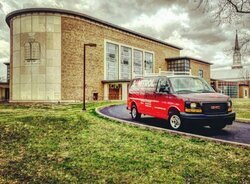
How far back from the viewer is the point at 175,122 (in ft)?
33.8

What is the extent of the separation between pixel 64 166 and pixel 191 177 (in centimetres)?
266

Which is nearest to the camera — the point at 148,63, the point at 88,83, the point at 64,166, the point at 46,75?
the point at 64,166

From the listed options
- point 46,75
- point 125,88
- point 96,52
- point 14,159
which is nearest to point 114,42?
point 96,52

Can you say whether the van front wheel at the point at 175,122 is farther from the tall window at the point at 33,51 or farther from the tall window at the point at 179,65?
the tall window at the point at 179,65

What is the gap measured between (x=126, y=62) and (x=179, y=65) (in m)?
14.6

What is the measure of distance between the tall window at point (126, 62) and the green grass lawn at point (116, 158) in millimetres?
38207

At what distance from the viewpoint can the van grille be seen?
31.4ft

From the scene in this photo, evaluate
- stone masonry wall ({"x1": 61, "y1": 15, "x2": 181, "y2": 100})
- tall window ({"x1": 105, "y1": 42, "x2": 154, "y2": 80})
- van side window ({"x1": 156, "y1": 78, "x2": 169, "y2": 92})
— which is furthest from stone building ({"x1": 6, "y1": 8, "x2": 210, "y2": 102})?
van side window ({"x1": 156, "y1": 78, "x2": 169, "y2": 92})

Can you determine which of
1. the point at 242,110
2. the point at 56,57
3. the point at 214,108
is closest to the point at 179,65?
the point at 56,57

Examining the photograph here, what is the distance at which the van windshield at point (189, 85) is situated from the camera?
1055 cm

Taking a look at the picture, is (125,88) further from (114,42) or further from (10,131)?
(10,131)

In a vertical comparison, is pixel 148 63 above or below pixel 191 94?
above

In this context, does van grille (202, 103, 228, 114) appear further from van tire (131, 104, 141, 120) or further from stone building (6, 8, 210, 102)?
stone building (6, 8, 210, 102)

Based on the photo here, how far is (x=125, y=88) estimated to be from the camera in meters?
42.5
